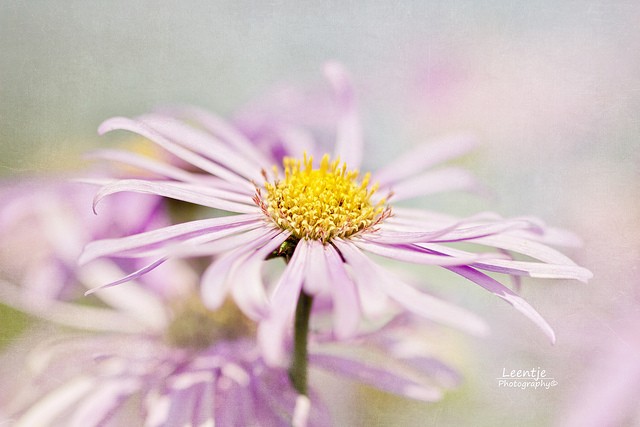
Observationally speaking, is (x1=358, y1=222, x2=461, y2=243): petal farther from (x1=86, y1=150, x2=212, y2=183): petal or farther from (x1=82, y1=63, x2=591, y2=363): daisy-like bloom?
(x1=86, y1=150, x2=212, y2=183): petal

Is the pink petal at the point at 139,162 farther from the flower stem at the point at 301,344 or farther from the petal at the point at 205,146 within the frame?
the flower stem at the point at 301,344

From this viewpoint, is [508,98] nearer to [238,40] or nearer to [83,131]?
[238,40]

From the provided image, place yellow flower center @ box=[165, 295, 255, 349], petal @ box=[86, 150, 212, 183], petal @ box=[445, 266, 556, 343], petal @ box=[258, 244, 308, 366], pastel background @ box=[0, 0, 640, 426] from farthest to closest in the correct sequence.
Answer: pastel background @ box=[0, 0, 640, 426]
yellow flower center @ box=[165, 295, 255, 349]
petal @ box=[86, 150, 212, 183]
petal @ box=[445, 266, 556, 343]
petal @ box=[258, 244, 308, 366]

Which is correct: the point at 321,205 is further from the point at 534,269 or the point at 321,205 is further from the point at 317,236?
the point at 534,269

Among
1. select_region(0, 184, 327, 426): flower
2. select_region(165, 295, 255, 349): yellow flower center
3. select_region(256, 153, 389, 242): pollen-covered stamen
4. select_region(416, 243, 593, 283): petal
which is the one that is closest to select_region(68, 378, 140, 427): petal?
select_region(0, 184, 327, 426): flower

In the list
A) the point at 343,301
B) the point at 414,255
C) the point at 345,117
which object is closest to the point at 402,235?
the point at 414,255

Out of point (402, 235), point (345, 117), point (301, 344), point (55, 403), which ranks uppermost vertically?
point (345, 117)

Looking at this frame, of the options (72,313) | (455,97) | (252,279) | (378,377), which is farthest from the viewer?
(455,97)
